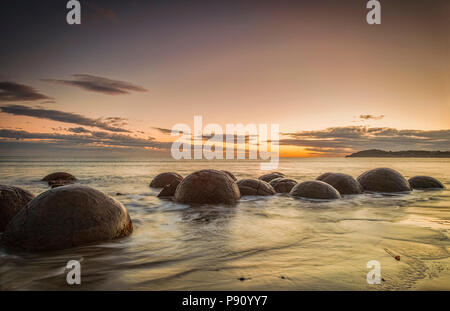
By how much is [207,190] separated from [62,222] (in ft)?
13.2

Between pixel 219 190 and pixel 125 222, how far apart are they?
11.1 ft

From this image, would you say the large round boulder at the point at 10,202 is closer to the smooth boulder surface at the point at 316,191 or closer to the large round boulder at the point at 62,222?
the large round boulder at the point at 62,222

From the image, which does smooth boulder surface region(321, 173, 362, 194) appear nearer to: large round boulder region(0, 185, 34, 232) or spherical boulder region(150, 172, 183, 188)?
spherical boulder region(150, 172, 183, 188)

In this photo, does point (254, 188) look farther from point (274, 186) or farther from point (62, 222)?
point (62, 222)

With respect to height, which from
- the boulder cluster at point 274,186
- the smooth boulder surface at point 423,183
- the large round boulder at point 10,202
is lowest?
the smooth boulder surface at point 423,183

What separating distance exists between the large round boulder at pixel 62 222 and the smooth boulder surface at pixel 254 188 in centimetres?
575

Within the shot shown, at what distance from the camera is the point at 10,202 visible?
178 inches

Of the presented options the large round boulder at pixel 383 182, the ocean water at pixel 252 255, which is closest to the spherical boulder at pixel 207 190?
the ocean water at pixel 252 255

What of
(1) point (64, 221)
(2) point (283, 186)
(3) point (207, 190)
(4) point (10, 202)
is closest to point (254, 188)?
(2) point (283, 186)

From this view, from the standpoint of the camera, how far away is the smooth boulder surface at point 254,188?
9.27m

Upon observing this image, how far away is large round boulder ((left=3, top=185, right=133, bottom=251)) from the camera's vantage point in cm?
353

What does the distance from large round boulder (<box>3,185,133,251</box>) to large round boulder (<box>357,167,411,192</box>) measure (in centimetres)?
969

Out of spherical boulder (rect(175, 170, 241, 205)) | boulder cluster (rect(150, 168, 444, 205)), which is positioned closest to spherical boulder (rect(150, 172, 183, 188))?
boulder cluster (rect(150, 168, 444, 205))
